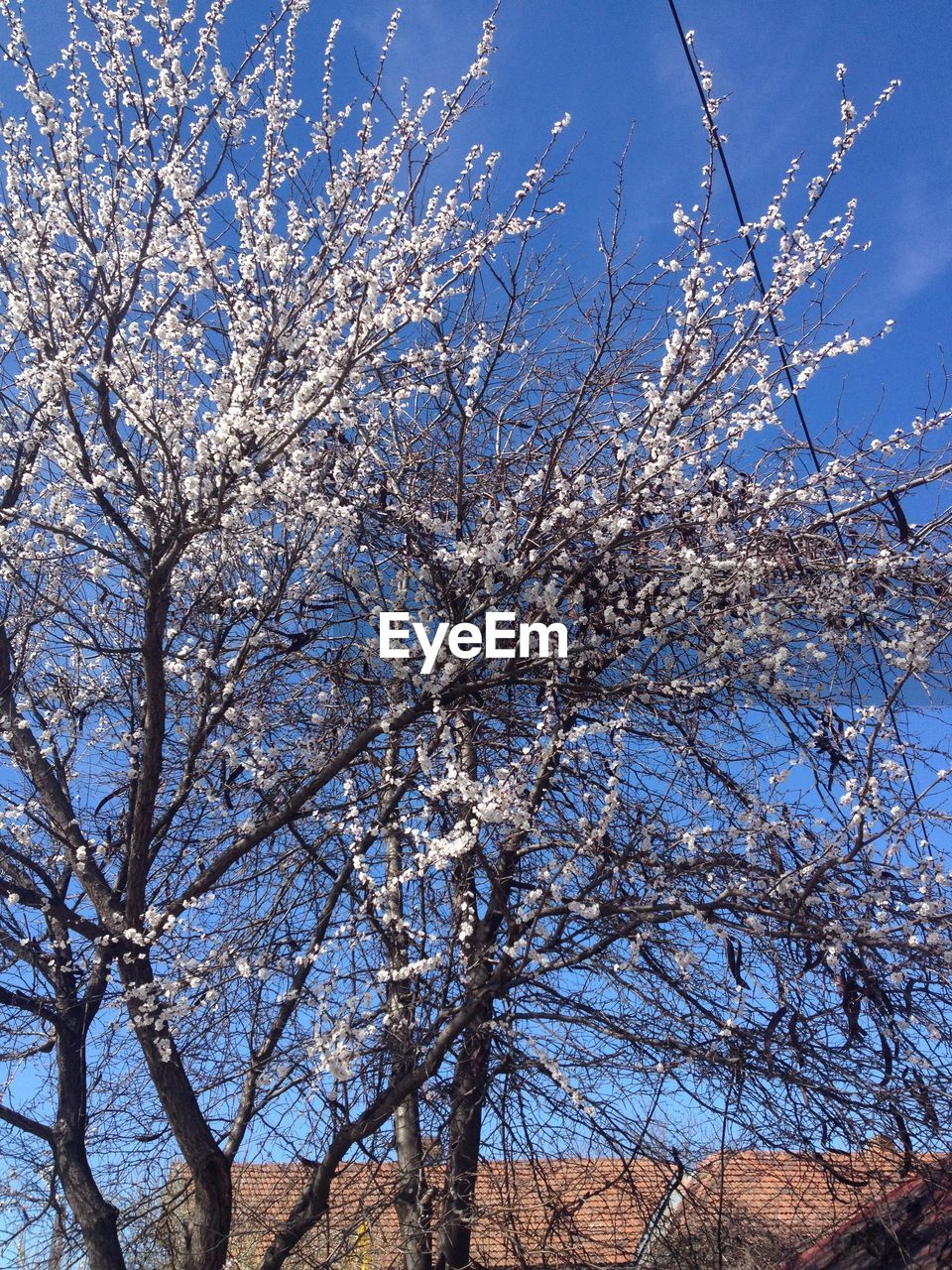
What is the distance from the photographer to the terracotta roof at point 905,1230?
448 cm

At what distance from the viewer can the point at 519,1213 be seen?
4.93 meters

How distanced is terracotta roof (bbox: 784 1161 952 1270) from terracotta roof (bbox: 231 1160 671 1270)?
2.91 feet

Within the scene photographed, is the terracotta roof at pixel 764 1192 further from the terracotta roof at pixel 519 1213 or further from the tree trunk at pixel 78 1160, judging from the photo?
the tree trunk at pixel 78 1160

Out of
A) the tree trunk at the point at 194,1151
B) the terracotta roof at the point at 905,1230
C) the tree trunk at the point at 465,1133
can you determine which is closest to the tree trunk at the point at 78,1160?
the tree trunk at the point at 194,1151

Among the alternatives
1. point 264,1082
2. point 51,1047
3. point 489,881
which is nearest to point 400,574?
point 489,881

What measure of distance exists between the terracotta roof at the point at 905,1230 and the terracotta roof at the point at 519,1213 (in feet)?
2.91

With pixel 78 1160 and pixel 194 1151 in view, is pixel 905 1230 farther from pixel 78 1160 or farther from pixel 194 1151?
pixel 78 1160

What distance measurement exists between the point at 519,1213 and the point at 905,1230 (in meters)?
1.73

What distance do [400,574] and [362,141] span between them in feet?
7.09

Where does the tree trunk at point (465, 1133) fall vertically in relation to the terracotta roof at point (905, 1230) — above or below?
above

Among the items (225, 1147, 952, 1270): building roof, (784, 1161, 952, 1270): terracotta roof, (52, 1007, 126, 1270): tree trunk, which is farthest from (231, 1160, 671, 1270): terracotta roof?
(784, 1161, 952, 1270): terracotta roof

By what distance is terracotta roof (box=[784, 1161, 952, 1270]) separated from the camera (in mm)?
4477

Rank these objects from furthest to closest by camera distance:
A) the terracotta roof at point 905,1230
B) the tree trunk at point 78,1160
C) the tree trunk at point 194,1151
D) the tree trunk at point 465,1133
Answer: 1. the tree trunk at point 78,1160
2. the tree trunk at point 194,1151
3. the tree trunk at point 465,1133
4. the terracotta roof at point 905,1230

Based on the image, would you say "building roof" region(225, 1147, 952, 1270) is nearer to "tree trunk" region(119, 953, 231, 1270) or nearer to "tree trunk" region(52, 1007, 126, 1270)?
"tree trunk" region(119, 953, 231, 1270)
